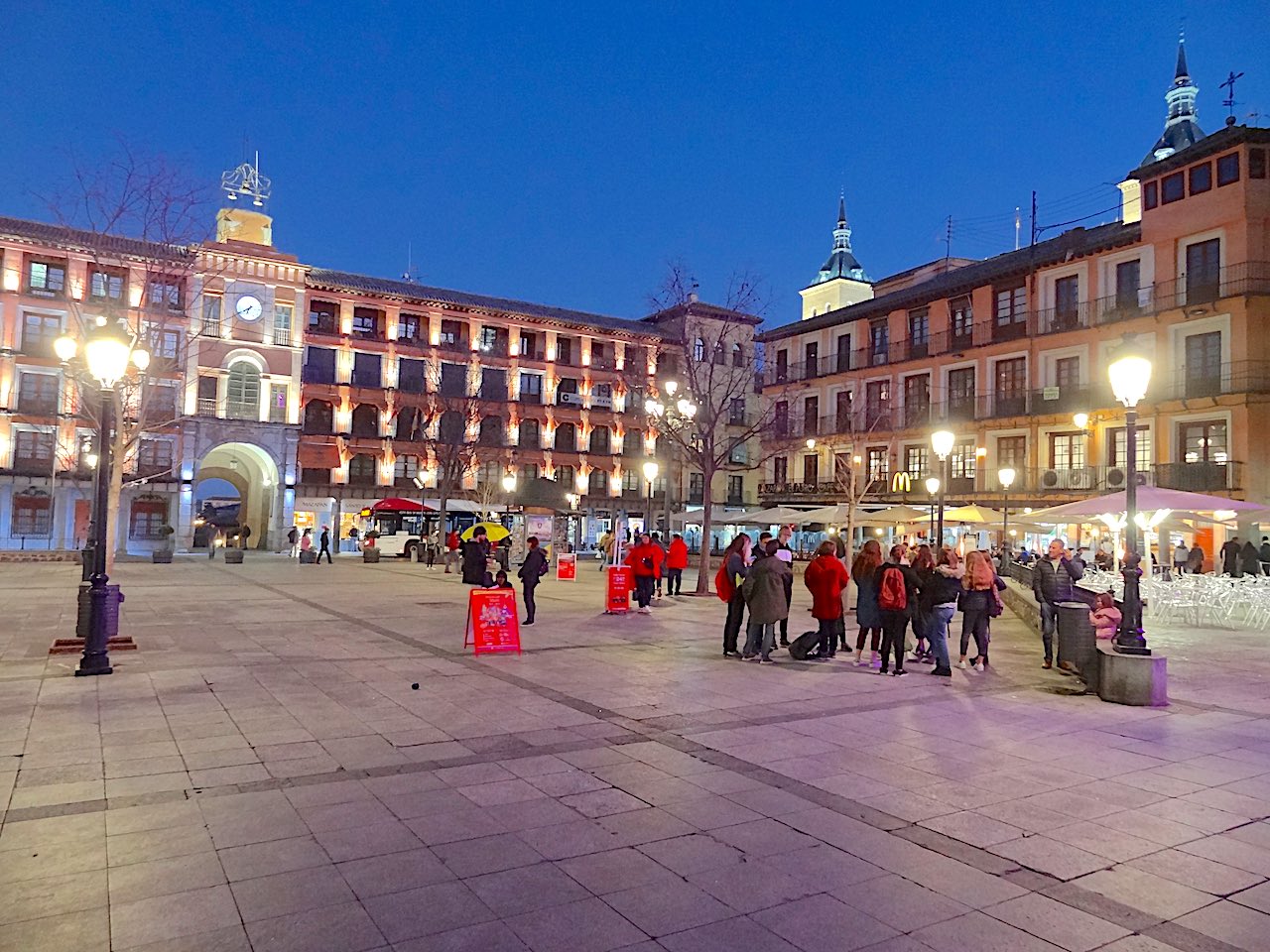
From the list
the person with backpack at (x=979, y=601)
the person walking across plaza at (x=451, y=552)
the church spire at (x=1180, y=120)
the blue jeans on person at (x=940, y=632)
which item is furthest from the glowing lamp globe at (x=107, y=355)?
the church spire at (x=1180, y=120)

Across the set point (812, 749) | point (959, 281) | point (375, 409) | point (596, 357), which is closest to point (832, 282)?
point (596, 357)

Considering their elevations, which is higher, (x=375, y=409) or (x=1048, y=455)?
(x=375, y=409)

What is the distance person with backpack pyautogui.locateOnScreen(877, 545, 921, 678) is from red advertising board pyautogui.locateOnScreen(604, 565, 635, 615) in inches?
253

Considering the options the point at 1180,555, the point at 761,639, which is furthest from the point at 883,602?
the point at 1180,555

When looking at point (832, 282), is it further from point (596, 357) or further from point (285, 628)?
point (285, 628)

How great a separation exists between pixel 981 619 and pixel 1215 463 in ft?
73.4

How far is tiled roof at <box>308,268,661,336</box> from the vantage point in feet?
162

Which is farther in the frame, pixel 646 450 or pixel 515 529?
pixel 646 450

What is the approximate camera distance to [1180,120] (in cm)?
5981

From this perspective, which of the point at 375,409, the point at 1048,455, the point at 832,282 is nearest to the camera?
the point at 1048,455

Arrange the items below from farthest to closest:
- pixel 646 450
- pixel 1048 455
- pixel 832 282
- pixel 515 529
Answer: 1. pixel 832 282
2. pixel 646 450
3. pixel 515 529
4. pixel 1048 455

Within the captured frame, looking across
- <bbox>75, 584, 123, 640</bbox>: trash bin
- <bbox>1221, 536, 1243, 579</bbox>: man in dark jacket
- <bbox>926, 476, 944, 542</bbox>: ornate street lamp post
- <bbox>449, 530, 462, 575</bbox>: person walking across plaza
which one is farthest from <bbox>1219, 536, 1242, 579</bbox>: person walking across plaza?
<bbox>75, 584, 123, 640</bbox>: trash bin

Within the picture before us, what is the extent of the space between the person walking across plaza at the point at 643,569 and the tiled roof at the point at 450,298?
36.2 m

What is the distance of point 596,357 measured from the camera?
5722cm
